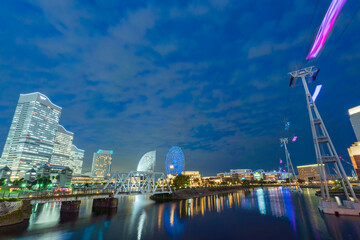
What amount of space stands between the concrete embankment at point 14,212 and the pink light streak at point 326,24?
58651mm

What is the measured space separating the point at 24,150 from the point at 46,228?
224m

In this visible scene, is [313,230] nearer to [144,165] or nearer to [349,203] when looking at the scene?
[349,203]

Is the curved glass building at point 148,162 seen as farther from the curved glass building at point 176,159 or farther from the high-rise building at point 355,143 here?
the high-rise building at point 355,143

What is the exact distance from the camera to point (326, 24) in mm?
20359

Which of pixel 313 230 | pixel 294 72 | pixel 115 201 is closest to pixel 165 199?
pixel 115 201

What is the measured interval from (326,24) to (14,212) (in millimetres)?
61107

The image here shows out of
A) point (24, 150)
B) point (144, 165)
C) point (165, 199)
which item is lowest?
point (165, 199)

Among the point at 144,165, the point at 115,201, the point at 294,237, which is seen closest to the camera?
the point at 294,237

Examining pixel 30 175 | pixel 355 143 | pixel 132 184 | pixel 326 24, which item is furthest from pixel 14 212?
pixel 355 143

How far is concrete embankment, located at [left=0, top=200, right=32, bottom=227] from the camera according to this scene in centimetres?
3281

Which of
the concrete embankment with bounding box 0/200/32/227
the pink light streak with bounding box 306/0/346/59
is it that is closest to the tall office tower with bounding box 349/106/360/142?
the pink light streak with bounding box 306/0/346/59

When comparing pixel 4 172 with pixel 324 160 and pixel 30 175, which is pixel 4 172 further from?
pixel 324 160

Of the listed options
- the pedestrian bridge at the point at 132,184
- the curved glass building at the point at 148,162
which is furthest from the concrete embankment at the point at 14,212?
the curved glass building at the point at 148,162

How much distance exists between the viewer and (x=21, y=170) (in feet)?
622
